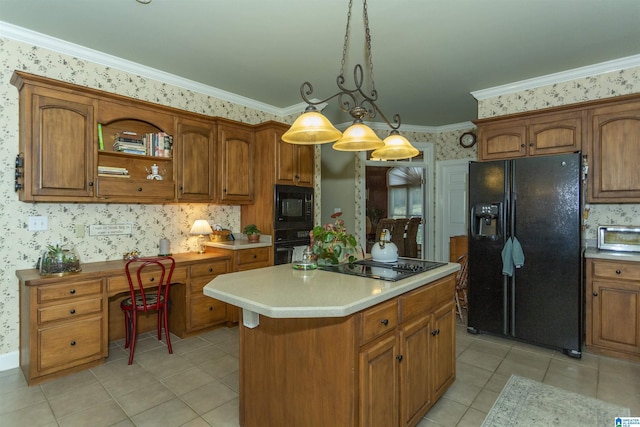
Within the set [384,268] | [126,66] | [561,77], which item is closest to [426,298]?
[384,268]

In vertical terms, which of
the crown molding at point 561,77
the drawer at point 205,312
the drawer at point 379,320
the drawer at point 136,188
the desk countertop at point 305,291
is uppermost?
the crown molding at point 561,77

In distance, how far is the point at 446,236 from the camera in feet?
19.1

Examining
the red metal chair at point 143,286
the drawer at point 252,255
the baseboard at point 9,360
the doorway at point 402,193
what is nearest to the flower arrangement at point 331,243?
the red metal chair at point 143,286

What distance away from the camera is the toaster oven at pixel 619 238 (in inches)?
121

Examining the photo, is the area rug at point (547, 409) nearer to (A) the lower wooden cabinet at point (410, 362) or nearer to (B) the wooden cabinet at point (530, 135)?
(A) the lower wooden cabinet at point (410, 362)

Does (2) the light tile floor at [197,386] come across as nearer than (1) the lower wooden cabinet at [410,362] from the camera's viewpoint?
No

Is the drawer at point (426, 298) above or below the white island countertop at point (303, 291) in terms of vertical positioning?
below

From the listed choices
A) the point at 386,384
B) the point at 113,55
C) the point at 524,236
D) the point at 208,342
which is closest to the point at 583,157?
the point at 524,236

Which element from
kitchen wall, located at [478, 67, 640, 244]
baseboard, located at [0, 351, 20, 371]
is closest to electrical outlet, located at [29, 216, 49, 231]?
baseboard, located at [0, 351, 20, 371]

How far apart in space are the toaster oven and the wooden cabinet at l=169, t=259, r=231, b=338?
12.6ft

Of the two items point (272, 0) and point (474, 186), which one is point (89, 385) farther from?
point (474, 186)

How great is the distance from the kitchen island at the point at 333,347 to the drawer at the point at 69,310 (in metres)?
1.55

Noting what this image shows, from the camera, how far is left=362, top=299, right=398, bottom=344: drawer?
1.56m

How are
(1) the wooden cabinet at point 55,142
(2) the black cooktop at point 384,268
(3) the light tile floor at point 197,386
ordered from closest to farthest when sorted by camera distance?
1. (2) the black cooktop at point 384,268
2. (3) the light tile floor at point 197,386
3. (1) the wooden cabinet at point 55,142
